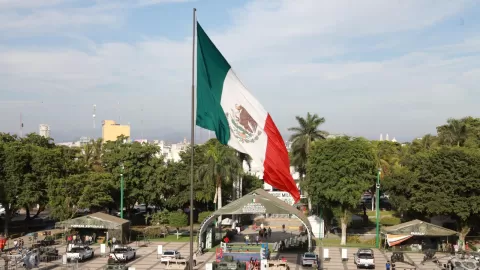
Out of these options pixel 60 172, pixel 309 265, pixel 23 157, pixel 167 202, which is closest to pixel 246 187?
pixel 167 202

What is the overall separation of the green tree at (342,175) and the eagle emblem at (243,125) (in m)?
31.0

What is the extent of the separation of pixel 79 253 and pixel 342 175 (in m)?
25.0

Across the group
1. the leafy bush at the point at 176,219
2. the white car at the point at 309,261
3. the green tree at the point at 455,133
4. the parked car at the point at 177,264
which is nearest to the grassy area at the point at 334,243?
the white car at the point at 309,261

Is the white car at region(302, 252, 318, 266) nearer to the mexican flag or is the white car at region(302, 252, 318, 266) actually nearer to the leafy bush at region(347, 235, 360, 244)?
the leafy bush at region(347, 235, 360, 244)

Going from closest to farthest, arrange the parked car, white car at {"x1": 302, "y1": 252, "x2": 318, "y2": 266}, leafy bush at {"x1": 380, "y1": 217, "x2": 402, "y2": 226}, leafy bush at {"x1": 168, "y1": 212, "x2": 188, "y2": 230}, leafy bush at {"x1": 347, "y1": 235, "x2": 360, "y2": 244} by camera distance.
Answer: the parked car
white car at {"x1": 302, "y1": 252, "x2": 318, "y2": 266}
leafy bush at {"x1": 347, "y1": 235, "x2": 360, "y2": 244}
leafy bush at {"x1": 168, "y1": 212, "x2": 188, "y2": 230}
leafy bush at {"x1": 380, "y1": 217, "x2": 402, "y2": 226}

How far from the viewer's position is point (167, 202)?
64.6 metres

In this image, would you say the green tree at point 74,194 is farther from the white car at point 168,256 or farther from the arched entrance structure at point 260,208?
the white car at point 168,256

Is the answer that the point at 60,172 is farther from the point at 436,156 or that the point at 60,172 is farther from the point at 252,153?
the point at 252,153

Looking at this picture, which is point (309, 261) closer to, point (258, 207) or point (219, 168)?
point (258, 207)

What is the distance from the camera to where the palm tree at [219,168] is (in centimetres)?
5700

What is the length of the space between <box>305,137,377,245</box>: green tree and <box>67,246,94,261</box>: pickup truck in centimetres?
2214

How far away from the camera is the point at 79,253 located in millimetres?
41219

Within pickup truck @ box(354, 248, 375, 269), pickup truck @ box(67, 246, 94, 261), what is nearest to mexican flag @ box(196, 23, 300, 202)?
pickup truck @ box(354, 248, 375, 269)

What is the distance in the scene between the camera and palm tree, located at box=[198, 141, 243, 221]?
2244 inches
